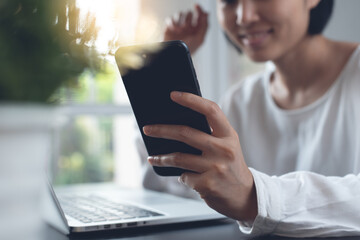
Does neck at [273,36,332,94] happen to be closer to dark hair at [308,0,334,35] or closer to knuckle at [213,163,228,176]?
dark hair at [308,0,334,35]

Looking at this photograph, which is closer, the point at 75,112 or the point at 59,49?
the point at 59,49

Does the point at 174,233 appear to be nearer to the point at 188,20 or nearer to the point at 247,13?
the point at 247,13

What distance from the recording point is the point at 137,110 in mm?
592

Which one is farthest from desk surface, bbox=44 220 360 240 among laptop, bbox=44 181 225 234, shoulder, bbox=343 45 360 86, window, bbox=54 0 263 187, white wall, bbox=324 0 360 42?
window, bbox=54 0 263 187

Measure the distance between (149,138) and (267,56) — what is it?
0.62 meters

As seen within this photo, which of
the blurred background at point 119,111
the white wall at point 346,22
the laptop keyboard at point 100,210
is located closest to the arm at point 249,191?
the laptop keyboard at point 100,210

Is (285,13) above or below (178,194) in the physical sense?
above

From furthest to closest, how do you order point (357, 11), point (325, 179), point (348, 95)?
point (357, 11)
point (348, 95)
point (325, 179)

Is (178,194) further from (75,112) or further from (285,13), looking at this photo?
(75,112)

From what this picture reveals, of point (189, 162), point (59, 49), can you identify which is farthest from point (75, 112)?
point (59, 49)


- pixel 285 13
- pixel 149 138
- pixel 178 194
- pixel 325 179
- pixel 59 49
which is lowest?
pixel 178 194

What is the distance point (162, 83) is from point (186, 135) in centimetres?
8

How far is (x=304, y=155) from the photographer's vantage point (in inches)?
43.7

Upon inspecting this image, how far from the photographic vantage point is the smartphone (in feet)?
1.72
